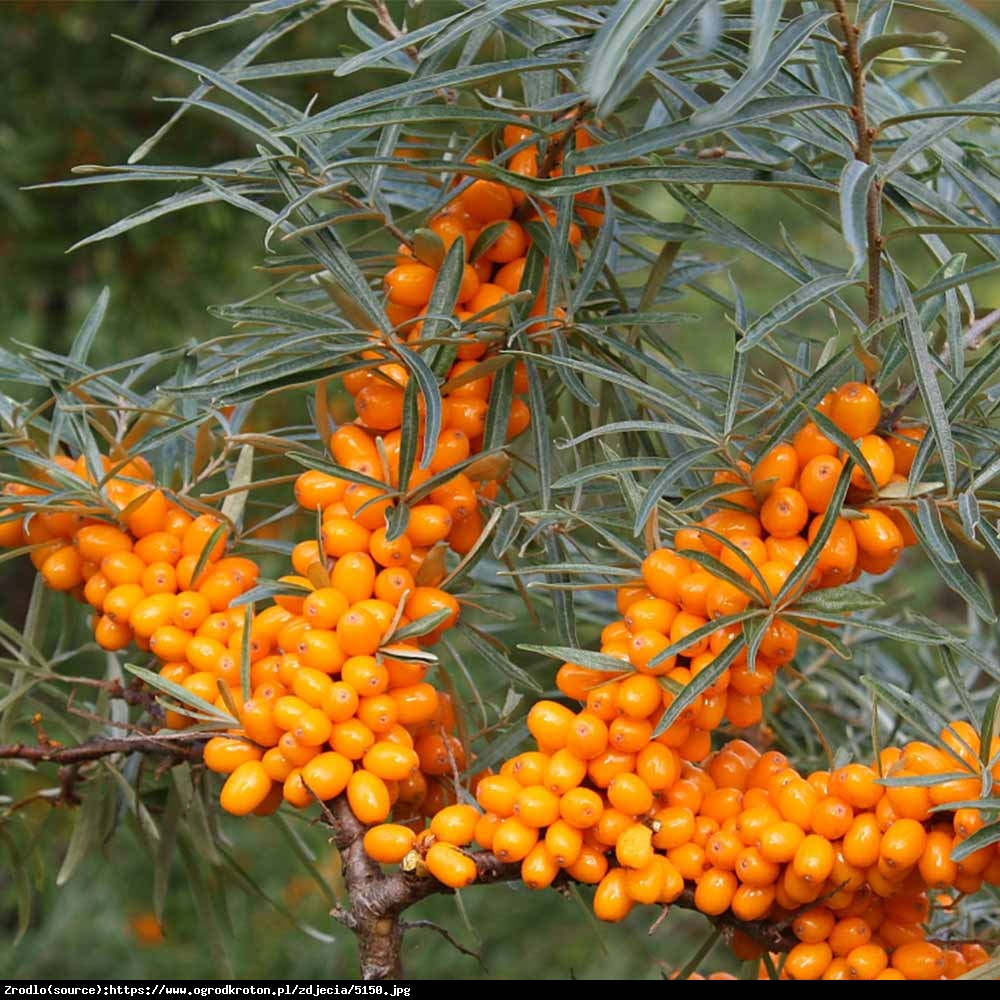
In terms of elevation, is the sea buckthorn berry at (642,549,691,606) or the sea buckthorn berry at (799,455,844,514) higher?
the sea buckthorn berry at (799,455,844,514)

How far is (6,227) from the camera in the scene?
1451mm

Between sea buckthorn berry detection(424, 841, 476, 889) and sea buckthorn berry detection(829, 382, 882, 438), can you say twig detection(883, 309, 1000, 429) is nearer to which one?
sea buckthorn berry detection(829, 382, 882, 438)

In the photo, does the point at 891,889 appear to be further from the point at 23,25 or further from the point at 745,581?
the point at 23,25

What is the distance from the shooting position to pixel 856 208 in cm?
34

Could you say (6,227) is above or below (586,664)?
below

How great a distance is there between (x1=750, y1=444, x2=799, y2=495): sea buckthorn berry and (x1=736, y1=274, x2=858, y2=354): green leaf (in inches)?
2.3

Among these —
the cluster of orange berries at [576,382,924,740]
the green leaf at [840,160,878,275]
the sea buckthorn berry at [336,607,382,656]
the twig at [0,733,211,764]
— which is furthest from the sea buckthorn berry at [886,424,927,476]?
the twig at [0,733,211,764]

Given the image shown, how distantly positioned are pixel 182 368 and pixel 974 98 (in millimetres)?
377

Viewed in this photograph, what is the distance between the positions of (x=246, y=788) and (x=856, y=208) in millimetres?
312

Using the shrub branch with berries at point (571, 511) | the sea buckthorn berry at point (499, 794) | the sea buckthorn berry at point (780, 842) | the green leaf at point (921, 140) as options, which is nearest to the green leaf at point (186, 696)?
the shrub branch with berries at point (571, 511)

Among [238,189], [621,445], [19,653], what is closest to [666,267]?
Result: [621,445]

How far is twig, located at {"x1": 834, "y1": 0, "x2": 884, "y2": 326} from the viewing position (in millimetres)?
391

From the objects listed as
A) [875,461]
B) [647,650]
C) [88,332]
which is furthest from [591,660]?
[88,332]

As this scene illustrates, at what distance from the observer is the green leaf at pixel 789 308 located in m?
0.38
